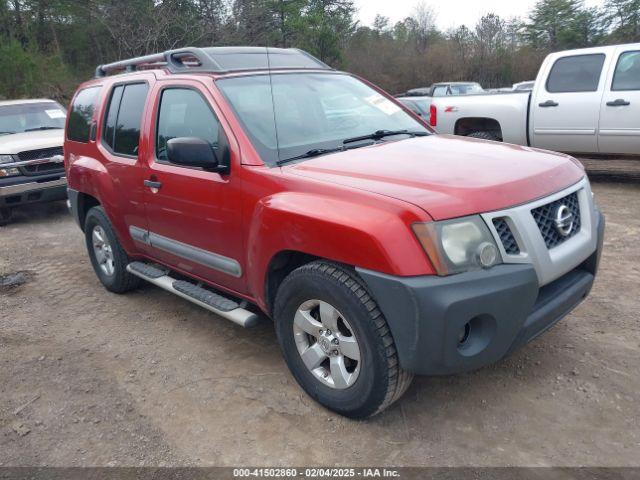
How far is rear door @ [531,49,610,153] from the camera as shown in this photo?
7.65 metres

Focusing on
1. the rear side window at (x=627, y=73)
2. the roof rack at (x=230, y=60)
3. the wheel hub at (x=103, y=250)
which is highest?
the roof rack at (x=230, y=60)

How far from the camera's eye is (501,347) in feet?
8.46

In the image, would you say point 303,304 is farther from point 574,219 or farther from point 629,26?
point 629,26

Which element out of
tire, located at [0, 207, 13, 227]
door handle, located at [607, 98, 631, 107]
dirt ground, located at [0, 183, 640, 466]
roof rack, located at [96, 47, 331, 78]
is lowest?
dirt ground, located at [0, 183, 640, 466]

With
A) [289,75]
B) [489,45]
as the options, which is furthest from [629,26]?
[289,75]

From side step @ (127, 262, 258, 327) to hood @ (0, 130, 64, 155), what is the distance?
4.32 meters

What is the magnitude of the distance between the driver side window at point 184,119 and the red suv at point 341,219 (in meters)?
0.01

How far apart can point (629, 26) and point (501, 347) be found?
4040 centimetres

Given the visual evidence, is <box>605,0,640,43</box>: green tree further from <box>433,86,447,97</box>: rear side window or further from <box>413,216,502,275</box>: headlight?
<box>413,216,502,275</box>: headlight

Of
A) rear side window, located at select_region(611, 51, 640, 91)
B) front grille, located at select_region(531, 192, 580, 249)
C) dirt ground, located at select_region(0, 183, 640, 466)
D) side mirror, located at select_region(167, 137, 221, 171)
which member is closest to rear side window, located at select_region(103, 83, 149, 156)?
side mirror, located at select_region(167, 137, 221, 171)

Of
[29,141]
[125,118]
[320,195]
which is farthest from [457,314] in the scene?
[29,141]

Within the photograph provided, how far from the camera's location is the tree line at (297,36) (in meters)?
8.91

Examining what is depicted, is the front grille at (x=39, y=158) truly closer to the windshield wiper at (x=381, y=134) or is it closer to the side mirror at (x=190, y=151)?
the side mirror at (x=190, y=151)

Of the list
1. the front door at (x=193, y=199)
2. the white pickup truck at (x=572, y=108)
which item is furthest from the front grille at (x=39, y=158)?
the white pickup truck at (x=572, y=108)
